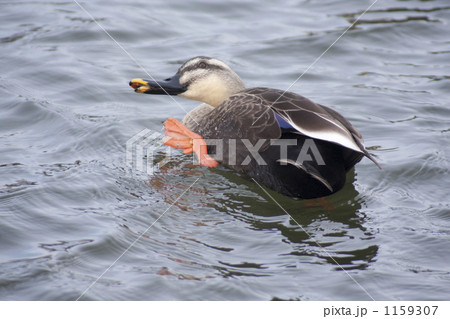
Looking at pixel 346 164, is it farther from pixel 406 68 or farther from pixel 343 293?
pixel 406 68

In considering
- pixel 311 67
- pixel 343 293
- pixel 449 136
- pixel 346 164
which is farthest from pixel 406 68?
pixel 343 293

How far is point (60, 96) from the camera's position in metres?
7.07

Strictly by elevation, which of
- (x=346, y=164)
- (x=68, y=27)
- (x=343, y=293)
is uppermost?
(x=68, y=27)

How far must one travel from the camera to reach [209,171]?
5.52 m

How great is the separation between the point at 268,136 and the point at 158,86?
147cm

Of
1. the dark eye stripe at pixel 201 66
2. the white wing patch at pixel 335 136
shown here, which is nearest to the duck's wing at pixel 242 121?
the white wing patch at pixel 335 136

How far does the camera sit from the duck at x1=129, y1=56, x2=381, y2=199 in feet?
15.3

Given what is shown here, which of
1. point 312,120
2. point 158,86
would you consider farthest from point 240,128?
point 158,86

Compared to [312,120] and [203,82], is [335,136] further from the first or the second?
[203,82]

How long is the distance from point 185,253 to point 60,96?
142 inches

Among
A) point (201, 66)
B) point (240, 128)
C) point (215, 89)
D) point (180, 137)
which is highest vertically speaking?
point (201, 66)

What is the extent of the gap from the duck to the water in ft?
0.67

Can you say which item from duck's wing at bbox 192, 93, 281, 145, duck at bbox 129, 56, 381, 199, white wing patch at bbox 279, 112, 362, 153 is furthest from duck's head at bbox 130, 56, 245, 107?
white wing patch at bbox 279, 112, 362, 153

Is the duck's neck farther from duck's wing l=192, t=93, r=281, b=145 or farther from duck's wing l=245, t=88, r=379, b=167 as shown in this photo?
duck's wing l=245, t=88, r=379, b=167
